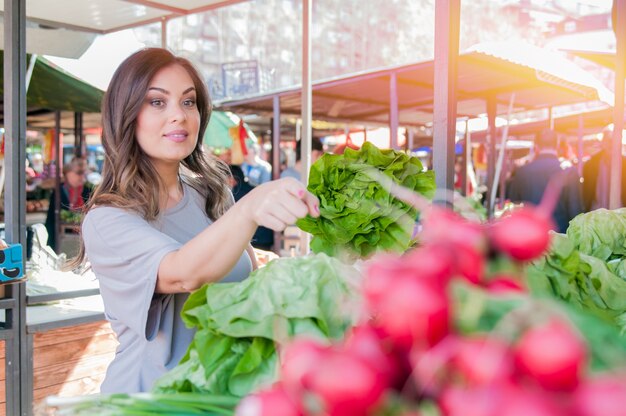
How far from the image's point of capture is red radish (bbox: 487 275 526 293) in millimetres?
781

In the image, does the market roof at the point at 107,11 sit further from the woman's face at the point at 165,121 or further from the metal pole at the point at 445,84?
the metal pole at the point at 445,84

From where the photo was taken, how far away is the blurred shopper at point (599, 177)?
19.0 feet

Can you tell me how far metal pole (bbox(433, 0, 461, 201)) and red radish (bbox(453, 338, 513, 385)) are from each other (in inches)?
52.7

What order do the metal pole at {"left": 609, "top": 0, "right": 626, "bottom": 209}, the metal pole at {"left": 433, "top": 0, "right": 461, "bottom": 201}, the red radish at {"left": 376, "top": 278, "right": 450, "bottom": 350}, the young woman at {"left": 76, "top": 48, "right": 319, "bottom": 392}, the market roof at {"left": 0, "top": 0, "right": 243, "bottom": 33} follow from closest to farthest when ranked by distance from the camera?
the red radish at {"left": 376, "top": 278, "right": 450, "bottom": 350} → the young woman at {"left": 76, "top": 48, "right": 319, "bottom": 392} → the metal pole at {"left": 433, "top": 0, "right": 461, "bottom": 201} → the metal pole at {"left": 609, "top": 0, "right": 626, "bottom": 209} → the market roof at {"left": 0, "top": 0, "right": 243, "bottom": 33}

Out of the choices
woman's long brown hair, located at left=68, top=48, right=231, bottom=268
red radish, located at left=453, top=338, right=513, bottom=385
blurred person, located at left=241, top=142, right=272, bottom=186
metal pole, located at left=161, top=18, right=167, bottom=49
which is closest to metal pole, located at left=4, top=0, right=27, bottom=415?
woman's long brown hair, located at left=68, top=48, right=231, bottom=268

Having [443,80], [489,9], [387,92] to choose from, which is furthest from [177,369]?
[489,9]

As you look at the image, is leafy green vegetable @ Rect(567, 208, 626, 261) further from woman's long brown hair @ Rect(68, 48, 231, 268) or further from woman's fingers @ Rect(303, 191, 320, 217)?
woman's long brown hair @ Rect(68, 48, 231, 268)

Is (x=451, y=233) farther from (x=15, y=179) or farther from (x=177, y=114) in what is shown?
(x=15, y=179)

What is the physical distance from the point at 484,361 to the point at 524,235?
0.27 metres

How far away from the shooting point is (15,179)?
2.64m

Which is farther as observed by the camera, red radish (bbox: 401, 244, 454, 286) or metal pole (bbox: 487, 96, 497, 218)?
metal pole (bbox: 487, 96, 497, 218)

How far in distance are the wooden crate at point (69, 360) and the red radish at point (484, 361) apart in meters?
2.66

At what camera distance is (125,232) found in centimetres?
167

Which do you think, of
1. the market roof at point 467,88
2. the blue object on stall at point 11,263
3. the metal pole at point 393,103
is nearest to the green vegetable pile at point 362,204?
the blue object on stall at point 11,263
